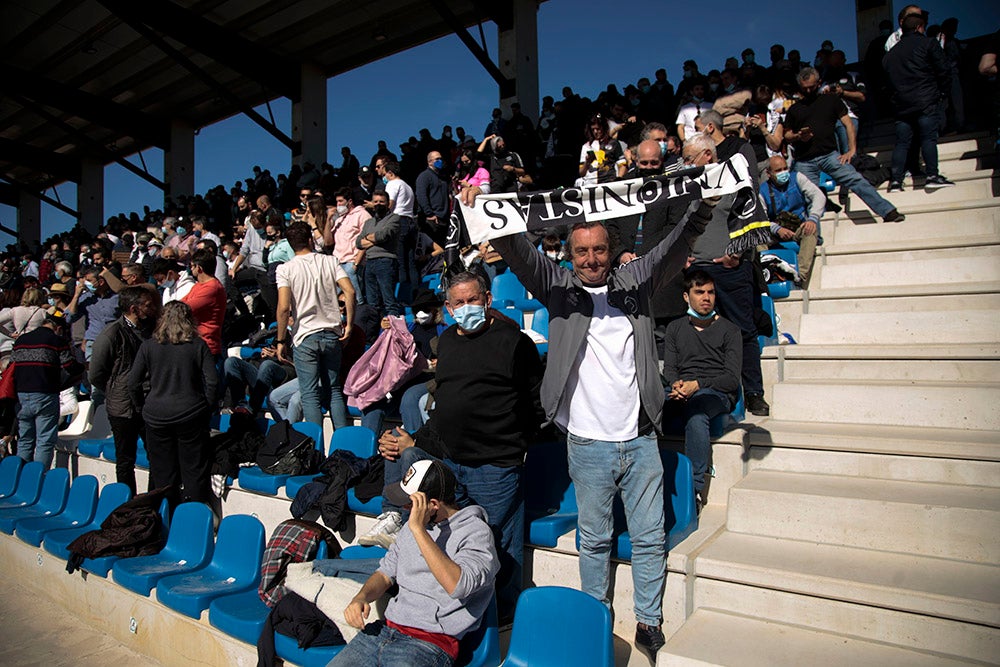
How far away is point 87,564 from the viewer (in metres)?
4.80

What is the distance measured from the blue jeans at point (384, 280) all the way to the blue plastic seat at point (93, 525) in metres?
2.80

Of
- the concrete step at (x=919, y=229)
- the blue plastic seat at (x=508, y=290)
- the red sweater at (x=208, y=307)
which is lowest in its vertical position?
the red sweater at (x=208, y=307)

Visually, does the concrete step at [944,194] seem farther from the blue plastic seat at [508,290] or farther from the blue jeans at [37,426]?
the blue jeans at [37,426]

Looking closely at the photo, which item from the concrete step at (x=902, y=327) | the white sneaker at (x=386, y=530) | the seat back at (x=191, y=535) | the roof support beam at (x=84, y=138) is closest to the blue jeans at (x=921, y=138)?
the concrete step at (x=902, y=327)

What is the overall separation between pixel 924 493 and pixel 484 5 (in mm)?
13083

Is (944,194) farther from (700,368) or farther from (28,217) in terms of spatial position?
(28,217)

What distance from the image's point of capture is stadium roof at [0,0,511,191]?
14289 millimetres

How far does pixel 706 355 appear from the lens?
390 cm

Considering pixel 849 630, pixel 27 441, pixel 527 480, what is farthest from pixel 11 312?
pixel 849 630

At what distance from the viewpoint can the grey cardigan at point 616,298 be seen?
117 inches

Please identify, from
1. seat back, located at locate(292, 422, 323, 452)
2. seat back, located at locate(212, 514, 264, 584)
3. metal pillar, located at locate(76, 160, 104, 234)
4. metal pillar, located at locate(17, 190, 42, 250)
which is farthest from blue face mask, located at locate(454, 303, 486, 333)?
metal pillar, located at locate(17, 190, 42, 250)

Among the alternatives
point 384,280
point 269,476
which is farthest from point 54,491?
point 384,280

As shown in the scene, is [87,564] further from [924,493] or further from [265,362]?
[924,493]

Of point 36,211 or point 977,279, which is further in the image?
point 36,211
